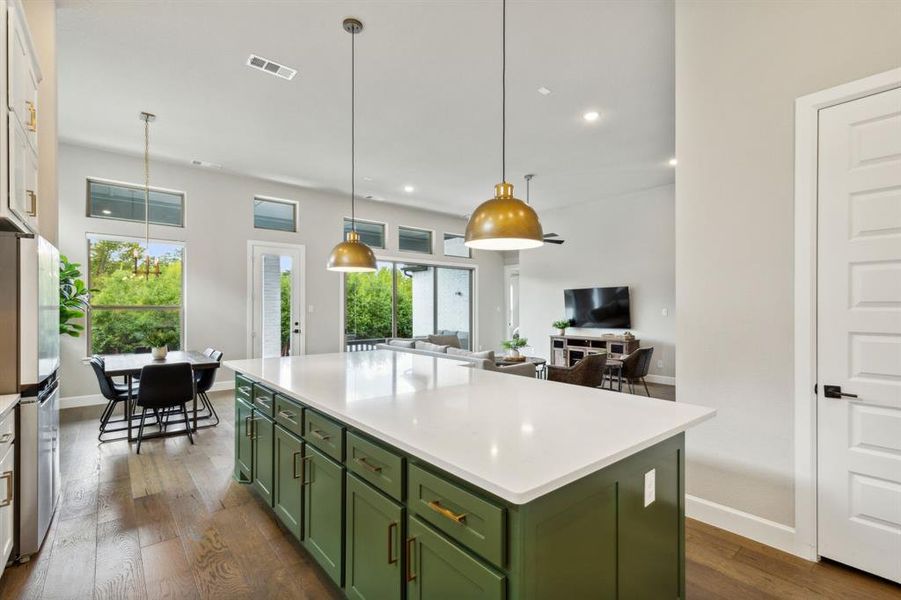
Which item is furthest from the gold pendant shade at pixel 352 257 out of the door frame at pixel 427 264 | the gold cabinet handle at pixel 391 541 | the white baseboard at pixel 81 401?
the white baseboard at pixel 81 401

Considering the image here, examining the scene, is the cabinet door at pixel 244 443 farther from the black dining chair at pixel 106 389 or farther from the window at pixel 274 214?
the window at pixel 274 214

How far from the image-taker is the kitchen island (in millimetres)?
1175

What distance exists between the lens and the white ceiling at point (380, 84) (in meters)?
2.98

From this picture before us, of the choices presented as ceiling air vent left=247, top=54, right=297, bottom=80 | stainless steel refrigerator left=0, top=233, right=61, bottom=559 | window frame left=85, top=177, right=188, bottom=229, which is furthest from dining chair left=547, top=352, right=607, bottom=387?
window frame left=85, top=177, right=188, bottom=229

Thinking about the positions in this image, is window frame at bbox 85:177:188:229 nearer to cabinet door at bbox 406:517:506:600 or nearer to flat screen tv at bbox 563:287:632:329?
cabinet door at bbox 406:517:506:600

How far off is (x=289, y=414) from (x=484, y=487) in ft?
5.04

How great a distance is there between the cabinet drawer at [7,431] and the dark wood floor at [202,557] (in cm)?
69

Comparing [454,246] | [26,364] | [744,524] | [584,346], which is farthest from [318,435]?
[454,246]

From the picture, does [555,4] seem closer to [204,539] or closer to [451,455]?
[451,455]

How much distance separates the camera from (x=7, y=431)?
6.75 ft

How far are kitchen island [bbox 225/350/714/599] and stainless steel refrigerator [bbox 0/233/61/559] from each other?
1.22 metres

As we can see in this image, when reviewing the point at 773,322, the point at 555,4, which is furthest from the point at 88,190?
the point at 773,322

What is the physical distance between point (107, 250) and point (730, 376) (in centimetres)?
700

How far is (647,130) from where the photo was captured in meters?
4.86
